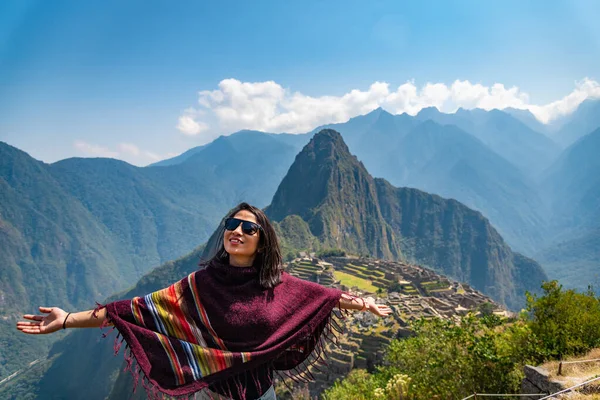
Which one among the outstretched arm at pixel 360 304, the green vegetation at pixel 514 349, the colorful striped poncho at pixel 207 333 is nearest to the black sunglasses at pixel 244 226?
the colorful striped poncho at pixel 207 333

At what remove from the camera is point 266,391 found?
2629 mm

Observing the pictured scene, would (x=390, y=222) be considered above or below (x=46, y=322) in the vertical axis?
above

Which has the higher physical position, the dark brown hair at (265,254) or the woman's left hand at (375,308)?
the dark brown hair at (265,254)

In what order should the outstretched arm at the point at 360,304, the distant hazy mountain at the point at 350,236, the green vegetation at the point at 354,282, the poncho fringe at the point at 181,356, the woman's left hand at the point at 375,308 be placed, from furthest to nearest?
the distant hazy mountain at the point at 350,236
the green vegetation at the point at 354,282
the woman's left hand at the point at 375,308
the outstretched arm at the point at 360,304
the poncho fringe at the point at 181,356

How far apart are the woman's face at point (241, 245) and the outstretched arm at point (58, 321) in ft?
3.05

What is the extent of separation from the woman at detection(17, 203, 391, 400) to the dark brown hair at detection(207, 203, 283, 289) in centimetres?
1

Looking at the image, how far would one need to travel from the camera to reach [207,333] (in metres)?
2.50

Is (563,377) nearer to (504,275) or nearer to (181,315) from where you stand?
(181,315)

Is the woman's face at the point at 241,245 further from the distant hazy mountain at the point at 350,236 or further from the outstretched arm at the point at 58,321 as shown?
A: the distant hazy mountain at the point at 350,236

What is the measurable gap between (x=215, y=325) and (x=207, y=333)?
0.28 ft

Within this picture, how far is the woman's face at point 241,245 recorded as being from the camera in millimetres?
2609

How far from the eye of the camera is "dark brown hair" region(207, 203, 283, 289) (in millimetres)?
2629

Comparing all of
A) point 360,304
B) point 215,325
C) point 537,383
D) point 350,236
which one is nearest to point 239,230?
point 215,325

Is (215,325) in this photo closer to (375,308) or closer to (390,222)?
(375,308)
